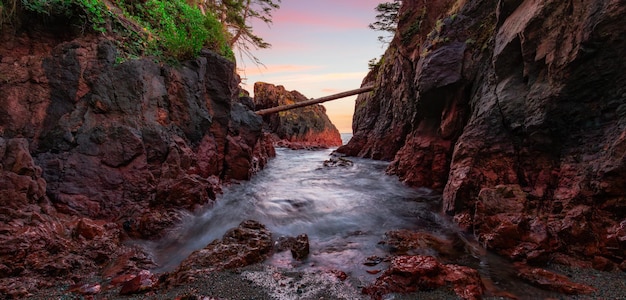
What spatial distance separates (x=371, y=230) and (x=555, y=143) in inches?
131

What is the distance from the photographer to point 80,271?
10.4 ft

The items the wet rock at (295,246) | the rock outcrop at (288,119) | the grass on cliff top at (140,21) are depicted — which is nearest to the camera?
the wet rock at (295,246)

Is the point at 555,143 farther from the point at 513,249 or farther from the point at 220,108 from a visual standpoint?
the point at 220,108

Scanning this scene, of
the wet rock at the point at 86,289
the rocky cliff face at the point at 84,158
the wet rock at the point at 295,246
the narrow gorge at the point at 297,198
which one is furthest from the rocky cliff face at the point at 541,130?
the rocky cliff face at the point at 84,158

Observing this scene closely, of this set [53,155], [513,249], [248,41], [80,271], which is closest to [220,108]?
[53,155]

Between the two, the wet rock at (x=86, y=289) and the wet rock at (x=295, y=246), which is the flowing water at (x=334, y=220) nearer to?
the wet rock at (x=295, y=246)

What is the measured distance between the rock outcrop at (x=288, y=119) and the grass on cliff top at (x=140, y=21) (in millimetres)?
22662

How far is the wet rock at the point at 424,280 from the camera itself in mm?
2898

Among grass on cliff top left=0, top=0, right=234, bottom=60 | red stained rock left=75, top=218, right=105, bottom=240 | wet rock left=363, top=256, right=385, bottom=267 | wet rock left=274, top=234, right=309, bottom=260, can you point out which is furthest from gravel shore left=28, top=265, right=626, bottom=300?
grass on cliff top left=0, top=0, right=234, bottom=60

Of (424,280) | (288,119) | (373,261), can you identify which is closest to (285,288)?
(373,261)

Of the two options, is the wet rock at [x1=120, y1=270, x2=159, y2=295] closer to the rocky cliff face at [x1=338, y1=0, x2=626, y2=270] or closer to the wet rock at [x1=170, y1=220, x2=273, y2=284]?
the wet rock at [x1=170, y1=220, x2=273, y2=284]

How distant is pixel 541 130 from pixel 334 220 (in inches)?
158

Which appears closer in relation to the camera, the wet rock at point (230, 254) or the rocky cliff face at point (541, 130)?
the wet rock at point (230, 254)

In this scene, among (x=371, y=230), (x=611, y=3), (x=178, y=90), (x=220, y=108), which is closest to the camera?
(x=611, y=3)
